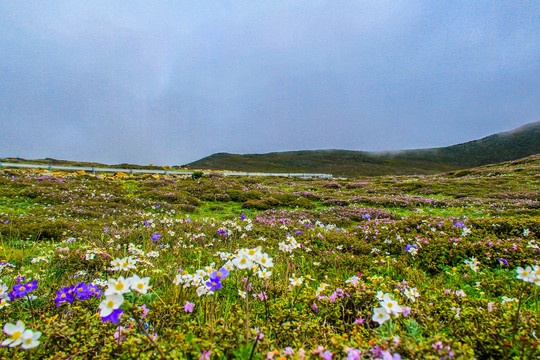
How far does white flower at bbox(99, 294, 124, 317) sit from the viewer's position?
1.23 meters

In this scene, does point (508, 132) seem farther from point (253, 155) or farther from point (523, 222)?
point (523, 222)

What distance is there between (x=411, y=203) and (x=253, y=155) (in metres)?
134

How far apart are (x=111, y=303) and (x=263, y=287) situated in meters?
1.63

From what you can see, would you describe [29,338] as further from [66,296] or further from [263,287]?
[263,287]

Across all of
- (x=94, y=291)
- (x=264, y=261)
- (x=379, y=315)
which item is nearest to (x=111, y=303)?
(x=264, y=261)

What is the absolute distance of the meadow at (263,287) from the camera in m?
1.52

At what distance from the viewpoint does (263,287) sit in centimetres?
263

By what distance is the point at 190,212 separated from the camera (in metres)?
11.0

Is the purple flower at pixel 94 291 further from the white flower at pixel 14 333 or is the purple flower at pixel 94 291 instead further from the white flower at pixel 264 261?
the white flower at pixel 264 261

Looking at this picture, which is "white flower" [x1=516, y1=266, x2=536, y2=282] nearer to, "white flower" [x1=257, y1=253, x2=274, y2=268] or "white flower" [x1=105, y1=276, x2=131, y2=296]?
"white flower" [x1=257, y1=253, x2=274, y2=268]

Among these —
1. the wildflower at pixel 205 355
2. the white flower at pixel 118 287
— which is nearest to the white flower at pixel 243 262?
the wildflower at pixel 205 355

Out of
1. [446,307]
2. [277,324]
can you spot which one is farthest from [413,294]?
[277,324]

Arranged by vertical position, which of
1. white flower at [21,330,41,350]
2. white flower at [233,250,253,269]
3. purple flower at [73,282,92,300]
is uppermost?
white flower at [233,250,253,269]

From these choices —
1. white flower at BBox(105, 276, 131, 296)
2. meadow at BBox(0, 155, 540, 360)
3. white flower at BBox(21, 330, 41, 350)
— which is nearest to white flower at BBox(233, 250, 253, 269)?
meadow at BBox(0, 155, 540, 360)
